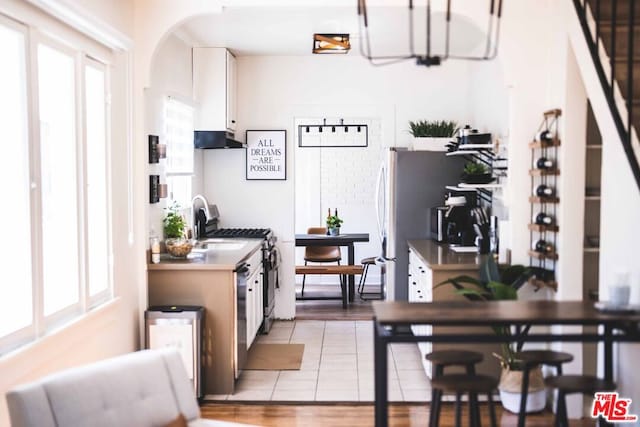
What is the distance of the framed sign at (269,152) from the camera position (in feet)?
22.8

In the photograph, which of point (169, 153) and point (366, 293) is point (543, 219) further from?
point (366, 293)

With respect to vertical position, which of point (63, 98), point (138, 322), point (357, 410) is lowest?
point (357, 410)

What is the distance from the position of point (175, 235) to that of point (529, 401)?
2.76 meters

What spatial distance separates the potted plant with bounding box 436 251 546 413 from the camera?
13.8 feet

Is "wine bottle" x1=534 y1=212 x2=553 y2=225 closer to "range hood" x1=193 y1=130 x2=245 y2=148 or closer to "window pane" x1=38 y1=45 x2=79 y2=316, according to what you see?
"window pane" x1=38 y1=45 x2=79 y2=316

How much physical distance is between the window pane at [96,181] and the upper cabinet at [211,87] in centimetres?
232

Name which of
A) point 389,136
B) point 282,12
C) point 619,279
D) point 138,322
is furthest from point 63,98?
point 389,136

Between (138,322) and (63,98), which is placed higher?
(63,98)

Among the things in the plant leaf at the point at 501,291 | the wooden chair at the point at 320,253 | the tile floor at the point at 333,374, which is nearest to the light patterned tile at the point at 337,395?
the tile floor at the point at 333,374

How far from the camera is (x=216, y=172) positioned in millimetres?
7047

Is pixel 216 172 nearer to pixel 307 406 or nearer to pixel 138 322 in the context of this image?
pixel 138 322

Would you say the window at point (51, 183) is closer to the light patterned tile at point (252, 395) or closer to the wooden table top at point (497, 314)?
the light patterned tile at point (252, 395)

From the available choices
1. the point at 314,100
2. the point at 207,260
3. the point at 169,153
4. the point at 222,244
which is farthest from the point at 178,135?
the point at 314,100

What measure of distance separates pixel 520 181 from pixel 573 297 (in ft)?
2.76
